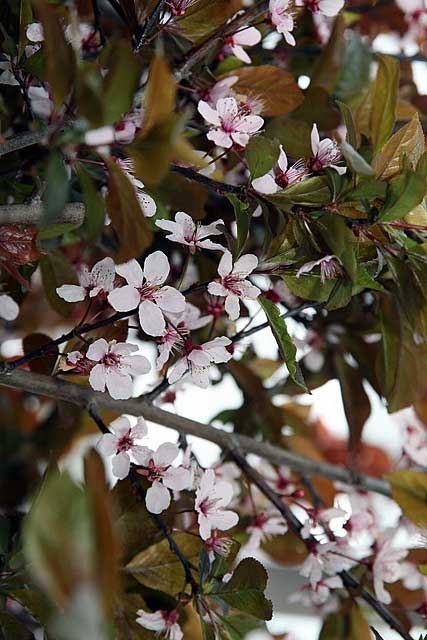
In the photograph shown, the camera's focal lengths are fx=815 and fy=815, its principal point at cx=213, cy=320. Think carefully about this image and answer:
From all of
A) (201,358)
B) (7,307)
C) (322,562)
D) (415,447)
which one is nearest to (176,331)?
(201,358)

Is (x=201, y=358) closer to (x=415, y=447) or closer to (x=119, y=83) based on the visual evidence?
(x=119, y=83)

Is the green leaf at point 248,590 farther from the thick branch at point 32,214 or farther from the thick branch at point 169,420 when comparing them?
the thick branch at point 32,214

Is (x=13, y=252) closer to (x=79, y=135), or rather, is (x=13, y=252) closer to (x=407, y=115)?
(x=79, y=135)

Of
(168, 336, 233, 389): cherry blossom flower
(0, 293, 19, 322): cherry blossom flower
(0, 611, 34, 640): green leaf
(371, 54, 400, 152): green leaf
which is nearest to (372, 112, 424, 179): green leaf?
(371, 54, 400, 152): green leaf

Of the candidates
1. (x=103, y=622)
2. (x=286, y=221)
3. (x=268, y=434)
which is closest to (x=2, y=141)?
(x=286, y=221)

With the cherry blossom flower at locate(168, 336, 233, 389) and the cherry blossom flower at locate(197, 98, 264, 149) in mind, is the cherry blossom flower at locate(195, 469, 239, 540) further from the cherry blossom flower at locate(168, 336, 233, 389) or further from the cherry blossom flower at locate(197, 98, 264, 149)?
the cherry blossom flower at locate(197, 98, 264, 149)
